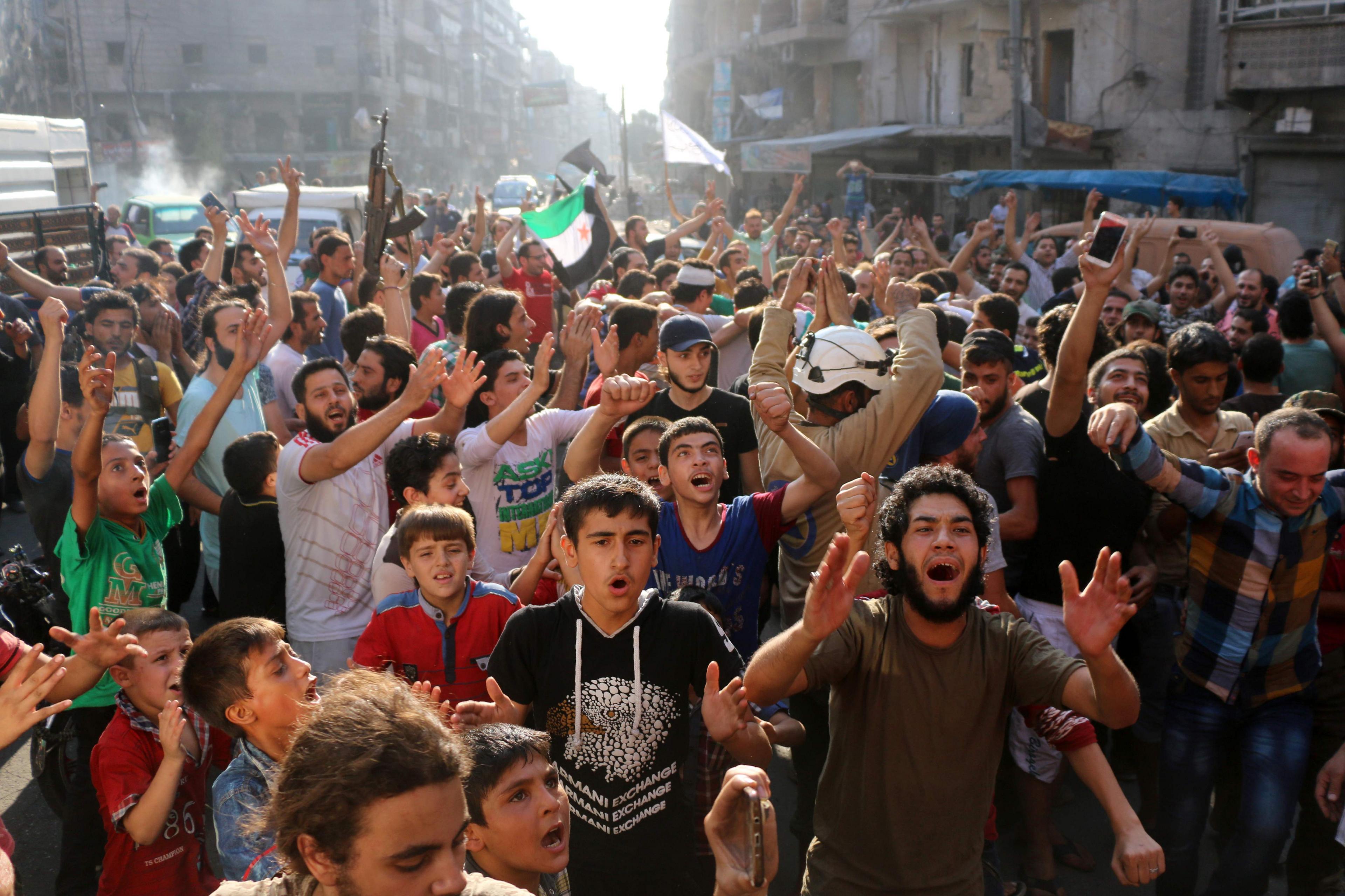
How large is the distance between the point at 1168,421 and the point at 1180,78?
1995cm

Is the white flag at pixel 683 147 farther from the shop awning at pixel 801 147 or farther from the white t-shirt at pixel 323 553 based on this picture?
the shop awning at pixel 801 147

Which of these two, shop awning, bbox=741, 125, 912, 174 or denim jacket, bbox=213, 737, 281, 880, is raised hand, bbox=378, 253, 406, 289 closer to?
denim jacket, bbox=213, 737, 281, 880

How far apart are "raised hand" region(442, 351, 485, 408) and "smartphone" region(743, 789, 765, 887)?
248 cm

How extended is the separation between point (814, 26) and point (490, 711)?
35511 mm

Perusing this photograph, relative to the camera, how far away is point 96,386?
394cm

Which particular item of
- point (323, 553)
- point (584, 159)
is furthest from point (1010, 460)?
point (584, 159)

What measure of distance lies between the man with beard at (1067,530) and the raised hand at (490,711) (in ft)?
6.72

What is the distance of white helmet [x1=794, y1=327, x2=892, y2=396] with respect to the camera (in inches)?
149

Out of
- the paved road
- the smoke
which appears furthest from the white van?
the smoke

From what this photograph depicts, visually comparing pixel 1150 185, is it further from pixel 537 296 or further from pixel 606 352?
pixel 606 352

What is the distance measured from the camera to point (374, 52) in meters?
59.1

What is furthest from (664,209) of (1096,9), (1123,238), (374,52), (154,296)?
(1123,238)

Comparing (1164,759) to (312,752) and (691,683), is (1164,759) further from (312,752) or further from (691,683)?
(312,752)

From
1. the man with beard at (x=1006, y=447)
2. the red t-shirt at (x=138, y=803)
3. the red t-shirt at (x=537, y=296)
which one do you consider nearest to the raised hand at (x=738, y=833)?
the red t-shirt at (x=138, y=803)
